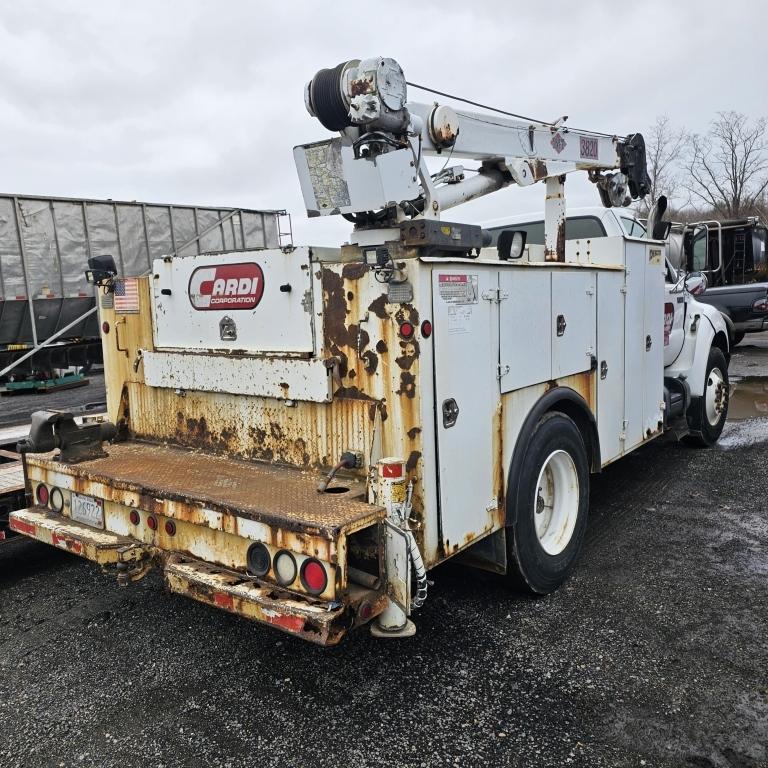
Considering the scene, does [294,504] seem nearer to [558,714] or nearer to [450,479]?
[450,479]

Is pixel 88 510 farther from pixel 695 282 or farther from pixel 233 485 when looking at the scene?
pixel 695 282

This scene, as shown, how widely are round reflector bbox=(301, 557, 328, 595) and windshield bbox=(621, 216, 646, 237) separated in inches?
176

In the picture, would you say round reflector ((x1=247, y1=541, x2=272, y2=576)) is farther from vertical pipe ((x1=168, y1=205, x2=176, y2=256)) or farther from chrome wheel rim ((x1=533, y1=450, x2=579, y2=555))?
vertical pipe ((x1=168, y1=205, x2=176, y2=256))

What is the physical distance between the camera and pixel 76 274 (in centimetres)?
1245

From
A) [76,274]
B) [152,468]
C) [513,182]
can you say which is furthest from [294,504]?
[76,274]

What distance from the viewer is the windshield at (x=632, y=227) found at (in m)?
5.98

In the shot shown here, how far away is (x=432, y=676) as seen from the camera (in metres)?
3.10

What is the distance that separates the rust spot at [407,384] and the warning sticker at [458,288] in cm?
36

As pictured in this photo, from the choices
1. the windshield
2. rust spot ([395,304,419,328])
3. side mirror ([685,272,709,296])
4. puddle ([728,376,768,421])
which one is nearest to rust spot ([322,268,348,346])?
rust spot ([395,304,419,328])

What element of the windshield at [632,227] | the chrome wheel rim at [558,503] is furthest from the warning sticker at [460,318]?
the windshield at [632,227]

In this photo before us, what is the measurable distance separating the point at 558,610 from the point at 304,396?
178cm

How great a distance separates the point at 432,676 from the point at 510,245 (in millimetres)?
2285

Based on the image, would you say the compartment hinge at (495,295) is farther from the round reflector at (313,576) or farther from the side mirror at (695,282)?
the side mirror at (695,282)

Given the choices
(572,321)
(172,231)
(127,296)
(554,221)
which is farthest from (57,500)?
(172,231)
